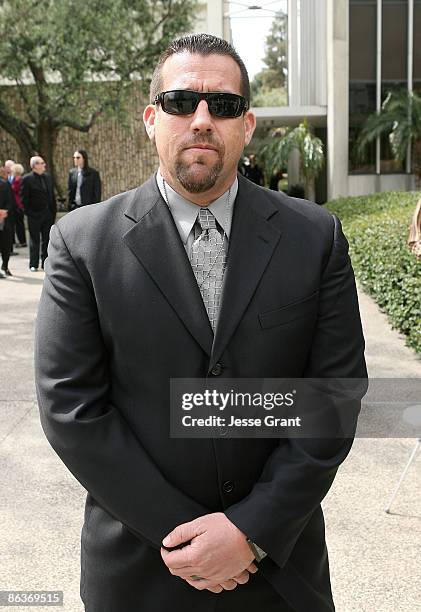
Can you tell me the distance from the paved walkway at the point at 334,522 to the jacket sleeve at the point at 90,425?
5.74ft

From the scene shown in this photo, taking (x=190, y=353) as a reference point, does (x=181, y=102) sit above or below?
above

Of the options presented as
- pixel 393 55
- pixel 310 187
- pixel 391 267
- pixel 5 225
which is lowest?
pixel 310 187

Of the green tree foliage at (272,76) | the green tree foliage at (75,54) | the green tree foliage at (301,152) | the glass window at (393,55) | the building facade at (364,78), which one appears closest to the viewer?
the green tree foliage at (75,54)

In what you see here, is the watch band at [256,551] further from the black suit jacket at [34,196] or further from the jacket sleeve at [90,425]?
the black suit jacket at [34,196]

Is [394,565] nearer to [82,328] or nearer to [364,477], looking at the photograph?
[364,477]

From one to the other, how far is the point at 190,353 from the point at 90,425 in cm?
28

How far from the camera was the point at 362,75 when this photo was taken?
2439 centimetres

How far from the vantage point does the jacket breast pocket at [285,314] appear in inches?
73.0

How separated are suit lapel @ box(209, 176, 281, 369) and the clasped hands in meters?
0.36

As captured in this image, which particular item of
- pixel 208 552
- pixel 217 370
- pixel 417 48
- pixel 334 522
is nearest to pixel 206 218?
pixel 217 370

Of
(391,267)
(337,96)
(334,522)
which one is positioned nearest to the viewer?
(334,522)

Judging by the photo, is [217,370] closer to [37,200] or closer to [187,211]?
[187,211]

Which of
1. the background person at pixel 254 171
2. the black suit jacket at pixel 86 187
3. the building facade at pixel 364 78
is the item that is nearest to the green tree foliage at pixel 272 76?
the background person at pixel 254 171

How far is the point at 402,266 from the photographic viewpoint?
869cm
